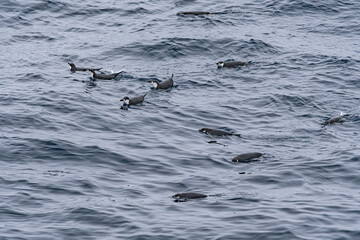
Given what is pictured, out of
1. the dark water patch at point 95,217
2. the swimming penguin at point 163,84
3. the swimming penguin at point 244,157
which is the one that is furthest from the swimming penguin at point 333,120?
the dark water patch at point 95,217

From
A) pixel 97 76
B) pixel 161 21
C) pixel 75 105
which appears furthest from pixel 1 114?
pixel 161 21

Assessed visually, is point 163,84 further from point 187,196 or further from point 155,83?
point 187,196

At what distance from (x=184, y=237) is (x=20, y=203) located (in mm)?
4269

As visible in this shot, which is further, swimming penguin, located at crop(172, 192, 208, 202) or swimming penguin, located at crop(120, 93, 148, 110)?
swimming penguin, located at crop(120, 93, 148, 110)

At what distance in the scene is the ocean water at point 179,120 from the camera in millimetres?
16578

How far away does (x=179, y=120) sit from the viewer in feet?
79.7

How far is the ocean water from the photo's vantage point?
54.4 feet

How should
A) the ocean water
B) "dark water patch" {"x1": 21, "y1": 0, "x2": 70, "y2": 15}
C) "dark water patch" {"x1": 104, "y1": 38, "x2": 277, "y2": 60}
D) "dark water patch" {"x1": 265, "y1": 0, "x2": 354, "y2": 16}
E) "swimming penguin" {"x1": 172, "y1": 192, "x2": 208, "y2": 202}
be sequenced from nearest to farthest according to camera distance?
the ocean water
"swimming penguin" {"x1": 172, "y1": 192, "x2": 208, "y2": 202}
"dark water patch" {"x1": 104, "y1": 38, "x2": 277, "y2": 60}
"dark water patch" {"x1": 265, "y1": 0, "x2": 354, "y2": 16}
"dark water patch" {"x1": 21, "y1": 0, "x2": 70, "y2": 15}

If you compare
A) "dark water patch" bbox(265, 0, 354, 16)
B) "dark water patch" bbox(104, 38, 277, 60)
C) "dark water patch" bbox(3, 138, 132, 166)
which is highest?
"dark water patch" bbox(265, 0, 354, 16)

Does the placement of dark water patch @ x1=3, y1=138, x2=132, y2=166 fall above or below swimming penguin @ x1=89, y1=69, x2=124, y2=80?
below

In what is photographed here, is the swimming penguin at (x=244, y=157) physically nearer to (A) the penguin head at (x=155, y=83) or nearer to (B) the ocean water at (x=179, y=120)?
(B) the ocean water at (x=179, y=120)

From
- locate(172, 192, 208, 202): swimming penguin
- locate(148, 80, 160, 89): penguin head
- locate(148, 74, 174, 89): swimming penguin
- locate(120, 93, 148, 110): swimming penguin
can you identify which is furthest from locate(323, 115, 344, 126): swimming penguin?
locate(172, 192, 208, 202): swimming penguin

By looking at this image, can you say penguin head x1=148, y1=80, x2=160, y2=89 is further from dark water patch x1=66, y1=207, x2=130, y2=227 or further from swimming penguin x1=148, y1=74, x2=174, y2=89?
dark water patch x1=66, y1=207, x2=130, y2=227

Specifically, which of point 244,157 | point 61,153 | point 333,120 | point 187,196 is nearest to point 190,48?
point 333,120
